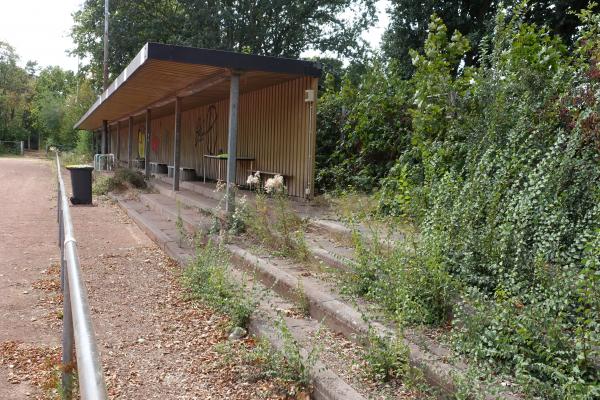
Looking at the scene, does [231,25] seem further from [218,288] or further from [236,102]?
[218,288]

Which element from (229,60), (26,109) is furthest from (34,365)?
(26,109)

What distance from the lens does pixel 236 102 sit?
760 cm

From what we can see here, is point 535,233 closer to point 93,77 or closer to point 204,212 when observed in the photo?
point 204,212

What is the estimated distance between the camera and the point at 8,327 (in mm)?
4566

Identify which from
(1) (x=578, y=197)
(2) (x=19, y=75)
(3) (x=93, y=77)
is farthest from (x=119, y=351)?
(2) (x=19, y=75)

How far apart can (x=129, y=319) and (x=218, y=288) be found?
33.7 inches

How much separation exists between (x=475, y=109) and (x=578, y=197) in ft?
8.10

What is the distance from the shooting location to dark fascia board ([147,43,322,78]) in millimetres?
7027

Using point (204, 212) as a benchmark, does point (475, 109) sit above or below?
above

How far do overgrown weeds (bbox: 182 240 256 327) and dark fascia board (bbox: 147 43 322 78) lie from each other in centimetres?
303

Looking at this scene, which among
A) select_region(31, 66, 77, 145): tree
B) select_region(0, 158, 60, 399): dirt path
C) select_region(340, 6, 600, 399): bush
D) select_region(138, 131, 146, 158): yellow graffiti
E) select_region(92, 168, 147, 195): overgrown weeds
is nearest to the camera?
select_region(340, 6, 600, 399): bush

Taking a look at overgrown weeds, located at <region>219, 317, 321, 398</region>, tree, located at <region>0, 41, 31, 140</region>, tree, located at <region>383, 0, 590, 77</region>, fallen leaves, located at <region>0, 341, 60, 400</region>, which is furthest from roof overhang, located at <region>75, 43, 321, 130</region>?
tree, located at <region>0, 41, 31, 140</region>

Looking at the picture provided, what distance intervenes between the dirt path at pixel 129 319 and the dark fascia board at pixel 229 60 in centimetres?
273

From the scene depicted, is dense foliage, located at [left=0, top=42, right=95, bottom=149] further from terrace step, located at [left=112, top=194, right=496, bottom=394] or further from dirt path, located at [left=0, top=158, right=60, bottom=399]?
terrace step, located at [left=112, top=194, right=496, bottom=394]
